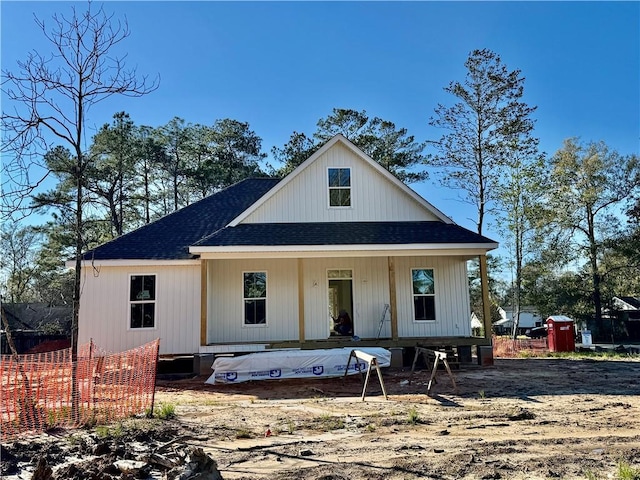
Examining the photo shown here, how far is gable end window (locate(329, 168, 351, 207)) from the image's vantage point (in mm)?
15227

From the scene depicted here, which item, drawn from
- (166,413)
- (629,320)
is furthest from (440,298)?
(629,320)

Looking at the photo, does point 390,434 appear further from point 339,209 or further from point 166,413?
point 339,209

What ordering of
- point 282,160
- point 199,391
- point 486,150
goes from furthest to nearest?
point 282,160 → point 486,150 → point 199,391

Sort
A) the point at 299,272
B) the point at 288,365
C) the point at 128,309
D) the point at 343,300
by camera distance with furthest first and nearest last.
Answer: the point at 343,300 < the point at 128,309 < the point at 299,272 < the point at 288,365

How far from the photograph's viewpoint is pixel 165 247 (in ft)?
47.7

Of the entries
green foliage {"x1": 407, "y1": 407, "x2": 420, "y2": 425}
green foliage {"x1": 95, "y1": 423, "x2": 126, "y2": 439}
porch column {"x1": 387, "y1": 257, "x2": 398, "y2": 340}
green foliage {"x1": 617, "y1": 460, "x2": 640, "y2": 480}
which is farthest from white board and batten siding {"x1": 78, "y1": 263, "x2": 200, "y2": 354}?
green foliage {"x1": 617, "y1": 460, "x2": 640, "y2": 480}

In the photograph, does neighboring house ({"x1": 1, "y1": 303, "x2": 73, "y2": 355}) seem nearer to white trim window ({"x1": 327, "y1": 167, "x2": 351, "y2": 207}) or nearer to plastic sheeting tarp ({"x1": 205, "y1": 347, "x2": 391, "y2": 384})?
plastic sheeting tarp ({"x1": 205, "y1": 347, "x2": 391, "y2": 384})

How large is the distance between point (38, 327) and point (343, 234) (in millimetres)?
22280

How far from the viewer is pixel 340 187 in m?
15.2

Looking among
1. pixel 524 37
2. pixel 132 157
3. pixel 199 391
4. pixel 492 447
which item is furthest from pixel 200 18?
pixel 132 157

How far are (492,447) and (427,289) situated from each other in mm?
9709

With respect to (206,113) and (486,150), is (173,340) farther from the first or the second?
(206,113)

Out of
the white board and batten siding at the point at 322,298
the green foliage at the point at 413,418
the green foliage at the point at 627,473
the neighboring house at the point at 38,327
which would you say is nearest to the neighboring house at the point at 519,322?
the white board and batten siding at the point at 322,298

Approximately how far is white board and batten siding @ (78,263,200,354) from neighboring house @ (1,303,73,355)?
11589 millimetres
